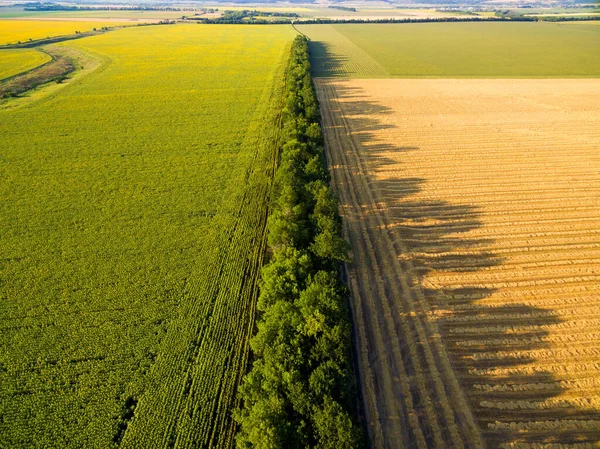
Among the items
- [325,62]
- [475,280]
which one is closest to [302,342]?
[475,280]


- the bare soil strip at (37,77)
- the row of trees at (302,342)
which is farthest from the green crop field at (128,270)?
the bare soil strip at (37,77)

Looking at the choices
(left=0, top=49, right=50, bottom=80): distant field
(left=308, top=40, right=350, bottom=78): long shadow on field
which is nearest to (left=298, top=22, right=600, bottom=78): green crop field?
(left=308, top=40, right=350, bottom=78): long shadow on field

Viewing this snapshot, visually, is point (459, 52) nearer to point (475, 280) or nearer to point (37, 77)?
point (475, 280)

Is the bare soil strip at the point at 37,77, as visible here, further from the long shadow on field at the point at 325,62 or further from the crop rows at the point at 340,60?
the crop rows at the point at 340,60

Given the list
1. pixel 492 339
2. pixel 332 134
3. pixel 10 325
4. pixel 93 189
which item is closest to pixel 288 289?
pixel 492 339

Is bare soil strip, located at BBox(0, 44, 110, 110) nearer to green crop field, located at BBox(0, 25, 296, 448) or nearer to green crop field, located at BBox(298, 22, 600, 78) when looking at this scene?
green crop field, located at BBox(0, 25, 296, 448)
